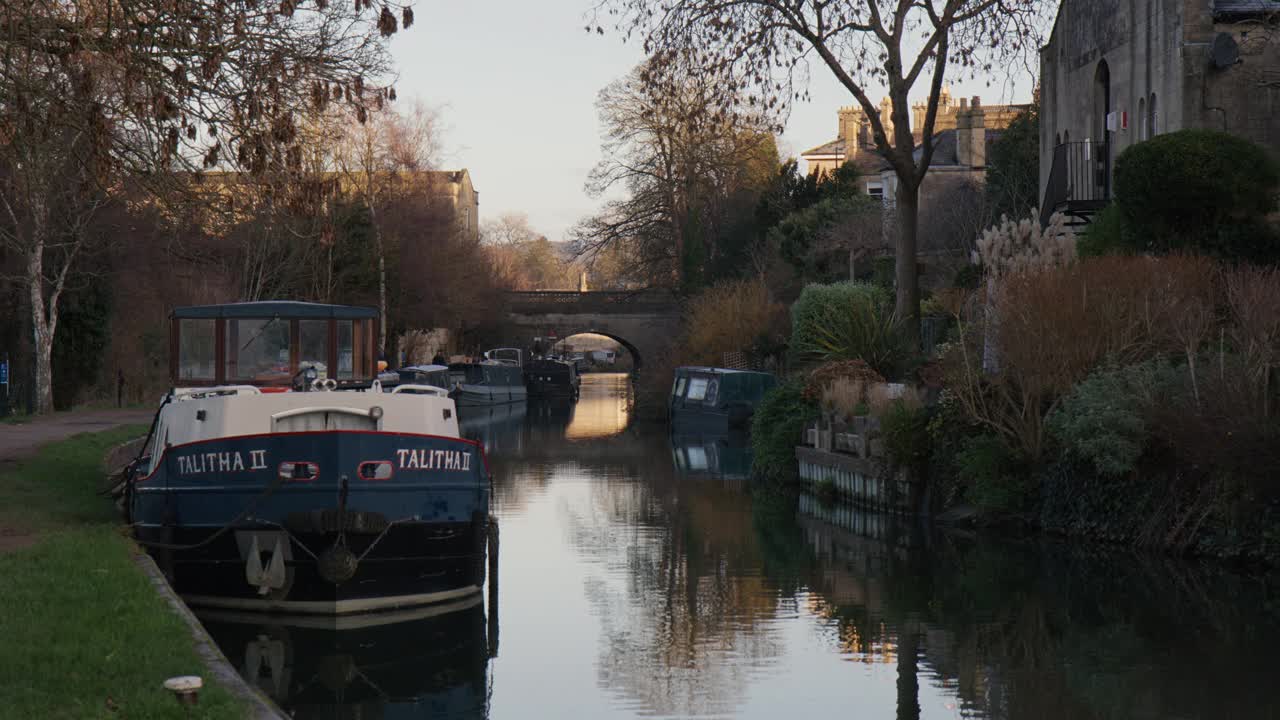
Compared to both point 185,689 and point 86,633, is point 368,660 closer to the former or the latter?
point 86,633

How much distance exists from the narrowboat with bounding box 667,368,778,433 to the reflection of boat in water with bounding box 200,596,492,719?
1102 inches

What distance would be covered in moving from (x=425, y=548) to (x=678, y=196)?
50.6m

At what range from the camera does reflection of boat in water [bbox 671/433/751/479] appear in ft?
107

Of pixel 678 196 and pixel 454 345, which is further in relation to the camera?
pixel 454 345

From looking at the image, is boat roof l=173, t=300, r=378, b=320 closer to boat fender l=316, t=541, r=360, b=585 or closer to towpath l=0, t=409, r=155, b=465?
boat fender l=316, t=541, r=360, b=585

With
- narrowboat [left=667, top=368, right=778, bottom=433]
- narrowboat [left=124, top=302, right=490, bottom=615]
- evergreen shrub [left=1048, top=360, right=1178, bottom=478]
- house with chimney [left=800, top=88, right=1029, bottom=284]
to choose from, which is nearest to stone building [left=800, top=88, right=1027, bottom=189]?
house with chimney [left=800, top=88, right=1029, bottom=284]

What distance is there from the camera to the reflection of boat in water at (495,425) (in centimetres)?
4200

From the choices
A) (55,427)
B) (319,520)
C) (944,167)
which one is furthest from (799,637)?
(944,167)

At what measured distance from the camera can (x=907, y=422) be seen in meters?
22.6

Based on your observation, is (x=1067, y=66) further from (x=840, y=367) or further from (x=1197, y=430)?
(x=1197, y=430)

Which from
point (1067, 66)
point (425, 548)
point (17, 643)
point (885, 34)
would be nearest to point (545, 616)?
point (425, 548)

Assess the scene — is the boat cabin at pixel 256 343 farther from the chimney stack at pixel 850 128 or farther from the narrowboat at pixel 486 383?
the chimney stack at pixel 850 128

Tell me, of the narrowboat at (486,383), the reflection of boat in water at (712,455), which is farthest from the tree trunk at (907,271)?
the narrowboat at (486,383)

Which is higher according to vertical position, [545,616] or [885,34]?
[885,34]
